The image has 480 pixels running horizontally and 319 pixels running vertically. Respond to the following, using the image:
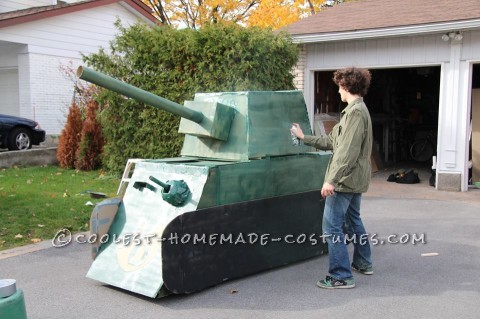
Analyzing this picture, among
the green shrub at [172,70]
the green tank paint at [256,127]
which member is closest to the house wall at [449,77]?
the green shrub at [172,70]

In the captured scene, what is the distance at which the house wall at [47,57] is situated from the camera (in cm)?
1515

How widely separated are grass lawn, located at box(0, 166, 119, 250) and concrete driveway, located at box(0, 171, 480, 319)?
54 cm

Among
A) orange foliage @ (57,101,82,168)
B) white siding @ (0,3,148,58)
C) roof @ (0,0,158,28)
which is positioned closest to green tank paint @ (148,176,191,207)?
orange foliage @ (57,101,82,168)

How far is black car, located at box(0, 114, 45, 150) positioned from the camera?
1291 centimetres

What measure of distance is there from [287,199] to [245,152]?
2.26 feet

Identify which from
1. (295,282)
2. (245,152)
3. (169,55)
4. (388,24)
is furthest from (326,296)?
(388,24)

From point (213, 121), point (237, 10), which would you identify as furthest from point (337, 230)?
point (237, 10)

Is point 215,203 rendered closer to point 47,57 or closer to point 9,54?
point 47,57

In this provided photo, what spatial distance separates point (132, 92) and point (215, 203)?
1.18 meters

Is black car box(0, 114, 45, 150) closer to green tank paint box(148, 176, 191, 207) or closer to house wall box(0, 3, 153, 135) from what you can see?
house wall box(0, 3, 153, 135)

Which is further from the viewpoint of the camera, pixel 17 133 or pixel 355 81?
pixel 17 133

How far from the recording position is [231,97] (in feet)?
17.2

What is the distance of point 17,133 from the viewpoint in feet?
42.9

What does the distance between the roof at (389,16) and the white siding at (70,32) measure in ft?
21.9
